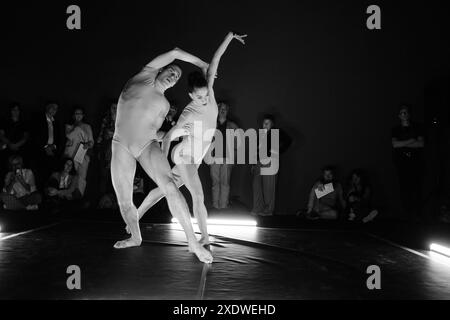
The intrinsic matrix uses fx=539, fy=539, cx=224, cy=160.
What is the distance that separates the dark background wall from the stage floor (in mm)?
2559

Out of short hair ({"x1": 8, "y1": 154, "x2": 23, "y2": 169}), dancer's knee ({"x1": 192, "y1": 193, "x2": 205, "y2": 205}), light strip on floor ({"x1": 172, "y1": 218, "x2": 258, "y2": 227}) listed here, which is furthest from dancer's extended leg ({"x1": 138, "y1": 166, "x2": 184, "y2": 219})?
short hair ({"x1": 8, "y1": 154, "x2": 23, "y2": 169})

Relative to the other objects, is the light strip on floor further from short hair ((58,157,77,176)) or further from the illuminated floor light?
the illuminated floor light

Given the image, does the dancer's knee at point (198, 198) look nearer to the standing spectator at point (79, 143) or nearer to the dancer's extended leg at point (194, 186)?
the dancer's extended leg at point (194, 186)

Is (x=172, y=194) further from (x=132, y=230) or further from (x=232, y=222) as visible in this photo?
(x=232, y=222)

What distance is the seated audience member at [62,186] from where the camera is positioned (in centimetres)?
707

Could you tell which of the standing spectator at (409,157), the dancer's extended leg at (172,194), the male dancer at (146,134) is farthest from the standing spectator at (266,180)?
the dancer's extended leg at (172,194)

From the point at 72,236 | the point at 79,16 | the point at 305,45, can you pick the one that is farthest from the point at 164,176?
the point at 79,16

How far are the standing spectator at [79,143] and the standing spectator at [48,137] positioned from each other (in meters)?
0.16

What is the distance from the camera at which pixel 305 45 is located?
792 cm

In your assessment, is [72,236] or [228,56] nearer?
[72,236]

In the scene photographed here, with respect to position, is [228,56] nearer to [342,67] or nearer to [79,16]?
[342,67]
